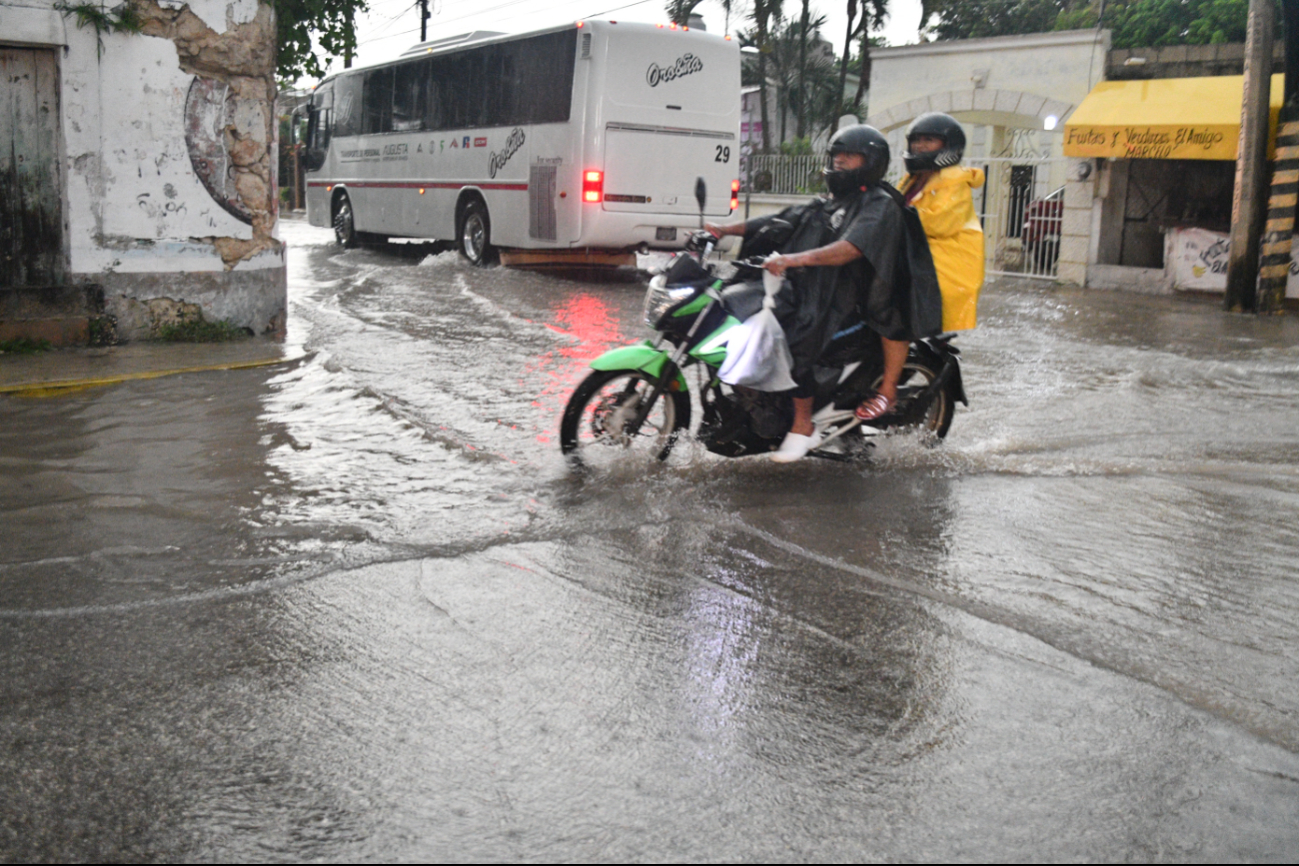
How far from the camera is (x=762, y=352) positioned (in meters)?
5.55

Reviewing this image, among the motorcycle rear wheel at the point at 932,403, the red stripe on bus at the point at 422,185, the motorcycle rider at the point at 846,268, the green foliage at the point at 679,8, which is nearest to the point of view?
the motorcycle rider at the point at 846,268

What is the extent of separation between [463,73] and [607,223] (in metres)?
4.11

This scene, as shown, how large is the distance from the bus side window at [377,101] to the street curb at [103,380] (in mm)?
12438

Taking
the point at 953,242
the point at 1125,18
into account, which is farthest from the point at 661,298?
the point at 1125,18

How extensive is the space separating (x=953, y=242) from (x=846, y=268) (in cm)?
69

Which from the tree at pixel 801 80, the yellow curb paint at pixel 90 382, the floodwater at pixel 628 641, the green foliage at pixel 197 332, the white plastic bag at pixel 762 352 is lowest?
the floodwater at pixel 628 641

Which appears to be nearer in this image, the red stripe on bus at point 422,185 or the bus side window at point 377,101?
the red stripe on bus at point 422,185

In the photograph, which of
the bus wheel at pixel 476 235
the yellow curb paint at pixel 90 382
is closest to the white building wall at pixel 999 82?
the bus wheel at pixel 476 235

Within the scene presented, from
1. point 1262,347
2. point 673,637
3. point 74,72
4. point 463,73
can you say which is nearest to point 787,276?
point 673,637

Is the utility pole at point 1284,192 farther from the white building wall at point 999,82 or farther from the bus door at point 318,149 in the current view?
the bus door at point 318,149

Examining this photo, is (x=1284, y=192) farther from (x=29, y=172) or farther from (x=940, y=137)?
(x=29, y=172)

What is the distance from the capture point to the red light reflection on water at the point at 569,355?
7457mm

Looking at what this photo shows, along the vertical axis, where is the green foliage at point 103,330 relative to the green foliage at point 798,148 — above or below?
below

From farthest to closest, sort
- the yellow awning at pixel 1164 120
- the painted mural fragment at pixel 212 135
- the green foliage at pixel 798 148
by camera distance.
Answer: the green foliage at pixel 798 148, the yellow awning at pixel 1164 120, the painted mural fragment at pixel 212 135
